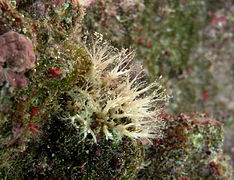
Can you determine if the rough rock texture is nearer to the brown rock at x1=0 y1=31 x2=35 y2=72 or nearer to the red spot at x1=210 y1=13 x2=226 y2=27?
the brown rock at x1=0 y1=31 x2=35 y2=72

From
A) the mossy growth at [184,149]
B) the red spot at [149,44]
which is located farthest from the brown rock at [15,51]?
the red spot at [149,44]

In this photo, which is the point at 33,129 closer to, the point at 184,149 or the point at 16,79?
the point at 16,79

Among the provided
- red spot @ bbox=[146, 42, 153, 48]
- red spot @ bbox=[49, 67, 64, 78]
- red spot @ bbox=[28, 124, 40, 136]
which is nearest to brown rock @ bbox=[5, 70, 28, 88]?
red spot @ bbox=[49, 67, 64, 78]

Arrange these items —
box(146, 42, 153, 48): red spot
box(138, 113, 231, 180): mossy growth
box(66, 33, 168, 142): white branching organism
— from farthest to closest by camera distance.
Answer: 1. box(146, 42, 153, 48): red spot
2. box(138, 113, 231, 180): mossy growth
3. box(66, 33, 168, 142): white branching organism

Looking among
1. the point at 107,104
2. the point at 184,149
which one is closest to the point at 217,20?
the point at 184,149

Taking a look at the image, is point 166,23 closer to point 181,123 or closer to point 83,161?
point 181,123

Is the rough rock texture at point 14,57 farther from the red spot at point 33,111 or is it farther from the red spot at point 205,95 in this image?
the red spot at point 205,95

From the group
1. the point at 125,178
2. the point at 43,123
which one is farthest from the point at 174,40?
the point at 43,123
